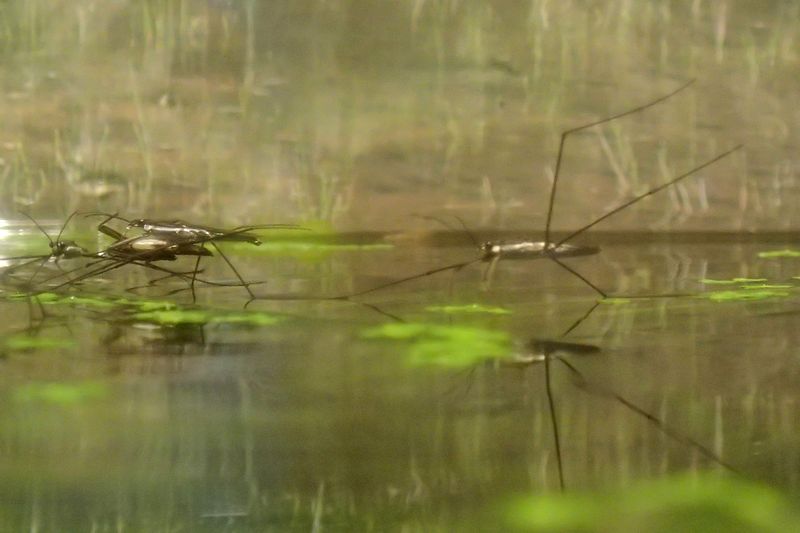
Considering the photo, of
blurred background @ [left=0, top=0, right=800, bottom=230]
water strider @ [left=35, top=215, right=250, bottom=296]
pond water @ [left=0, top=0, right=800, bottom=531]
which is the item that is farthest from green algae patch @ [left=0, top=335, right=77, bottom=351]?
blurred background @ [left=0, top=0, right=800, bottom=230]

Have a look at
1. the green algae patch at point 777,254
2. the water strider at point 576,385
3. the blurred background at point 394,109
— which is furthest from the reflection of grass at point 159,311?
the green algae patch at point 777,254

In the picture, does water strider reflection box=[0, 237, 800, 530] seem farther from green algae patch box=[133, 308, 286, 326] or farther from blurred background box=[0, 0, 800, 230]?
blurred background box=[0, 0, 800, 230]

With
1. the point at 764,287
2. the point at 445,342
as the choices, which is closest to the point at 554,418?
the point at 445,342

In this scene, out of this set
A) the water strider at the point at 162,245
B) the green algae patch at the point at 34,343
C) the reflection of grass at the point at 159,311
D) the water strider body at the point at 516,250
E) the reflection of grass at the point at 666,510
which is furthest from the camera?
the water strider body at the point at 516,250

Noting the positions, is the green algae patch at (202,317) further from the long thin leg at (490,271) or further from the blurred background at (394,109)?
the blurred background at (394,109)

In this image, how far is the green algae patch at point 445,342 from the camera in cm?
50

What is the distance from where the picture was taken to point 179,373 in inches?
18.5

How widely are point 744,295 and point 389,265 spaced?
1.50ft

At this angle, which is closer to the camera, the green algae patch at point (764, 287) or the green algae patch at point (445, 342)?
the green algae patch at point (445, 342)

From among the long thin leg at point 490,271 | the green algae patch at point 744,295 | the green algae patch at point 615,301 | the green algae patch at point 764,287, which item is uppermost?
the long thin leg at point 490,271

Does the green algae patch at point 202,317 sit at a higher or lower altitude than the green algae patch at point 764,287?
lower

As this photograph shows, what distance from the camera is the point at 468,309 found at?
0.69 m

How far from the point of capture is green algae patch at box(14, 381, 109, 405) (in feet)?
1.36

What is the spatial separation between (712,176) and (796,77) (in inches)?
10.2
